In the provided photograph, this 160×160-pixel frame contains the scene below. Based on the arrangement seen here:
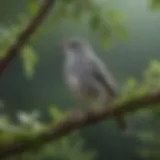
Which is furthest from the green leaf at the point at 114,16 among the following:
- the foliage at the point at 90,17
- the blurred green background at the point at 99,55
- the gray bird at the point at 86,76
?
the blurred green background at the point at 99,55

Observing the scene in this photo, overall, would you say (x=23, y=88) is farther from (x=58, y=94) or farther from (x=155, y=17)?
(x=155, y=17)

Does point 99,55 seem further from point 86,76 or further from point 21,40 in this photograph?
point 21,40

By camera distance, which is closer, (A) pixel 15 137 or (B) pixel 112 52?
(A) pixel 15 137

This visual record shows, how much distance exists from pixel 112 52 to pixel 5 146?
583 mm

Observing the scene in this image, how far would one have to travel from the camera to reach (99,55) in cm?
101

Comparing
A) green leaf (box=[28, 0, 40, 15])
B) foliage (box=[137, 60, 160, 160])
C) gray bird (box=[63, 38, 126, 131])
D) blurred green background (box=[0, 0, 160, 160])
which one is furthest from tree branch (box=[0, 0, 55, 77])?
blurred green background (box=[0, 0, 160, 160])

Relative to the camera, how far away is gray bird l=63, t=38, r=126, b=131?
0.79 m

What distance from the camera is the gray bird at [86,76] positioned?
79 cm

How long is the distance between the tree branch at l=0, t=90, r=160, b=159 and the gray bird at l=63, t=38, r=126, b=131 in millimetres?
313

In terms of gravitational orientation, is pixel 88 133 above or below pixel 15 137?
above

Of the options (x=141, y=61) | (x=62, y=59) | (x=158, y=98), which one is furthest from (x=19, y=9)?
(x=158, y=98)

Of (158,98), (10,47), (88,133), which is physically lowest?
(158,98)

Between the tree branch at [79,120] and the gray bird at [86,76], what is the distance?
1.03 feet

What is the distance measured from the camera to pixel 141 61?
994 millimetres
